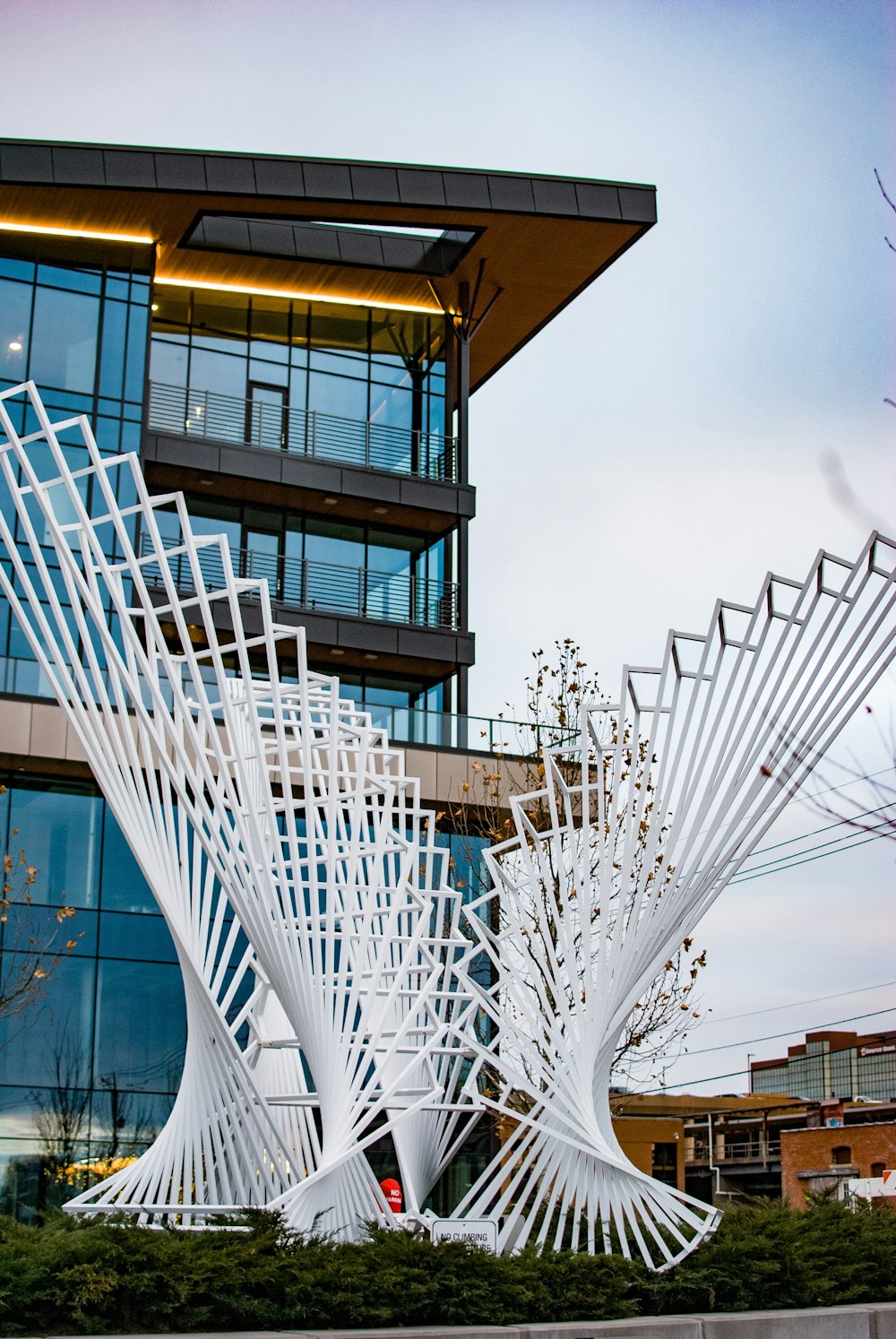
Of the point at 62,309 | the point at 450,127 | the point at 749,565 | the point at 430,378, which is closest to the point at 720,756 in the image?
the point at 62,309

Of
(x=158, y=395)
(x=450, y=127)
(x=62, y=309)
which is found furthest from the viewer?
(x=450, y=127)

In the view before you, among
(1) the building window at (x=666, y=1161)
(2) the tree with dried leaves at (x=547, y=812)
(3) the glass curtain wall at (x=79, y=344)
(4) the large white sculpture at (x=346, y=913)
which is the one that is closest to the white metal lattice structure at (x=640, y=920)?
(4) the large white sculpture at (x=346, y=913)

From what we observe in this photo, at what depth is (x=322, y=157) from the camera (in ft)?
96.3

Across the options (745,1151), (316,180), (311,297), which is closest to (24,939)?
(316,180)

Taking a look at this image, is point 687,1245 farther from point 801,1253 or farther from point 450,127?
point 450,127

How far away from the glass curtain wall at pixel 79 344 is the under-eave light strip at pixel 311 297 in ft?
12.3

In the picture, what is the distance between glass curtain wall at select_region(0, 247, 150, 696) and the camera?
91.4 feet

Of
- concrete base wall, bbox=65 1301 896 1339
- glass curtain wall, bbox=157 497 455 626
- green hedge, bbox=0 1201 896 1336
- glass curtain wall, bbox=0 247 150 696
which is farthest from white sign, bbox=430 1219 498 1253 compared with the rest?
glass curtain wall, bbox=157 497 455 626

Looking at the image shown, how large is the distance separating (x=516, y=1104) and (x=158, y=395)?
676 inches

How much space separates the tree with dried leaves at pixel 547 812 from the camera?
2094cm

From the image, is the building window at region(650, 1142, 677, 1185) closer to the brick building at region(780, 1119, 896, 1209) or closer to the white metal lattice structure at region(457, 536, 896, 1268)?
the brick building at region(780, 1119, 896, 1209)

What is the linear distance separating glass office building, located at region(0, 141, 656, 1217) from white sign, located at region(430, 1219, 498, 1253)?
1232 cm

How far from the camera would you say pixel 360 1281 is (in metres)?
9.48

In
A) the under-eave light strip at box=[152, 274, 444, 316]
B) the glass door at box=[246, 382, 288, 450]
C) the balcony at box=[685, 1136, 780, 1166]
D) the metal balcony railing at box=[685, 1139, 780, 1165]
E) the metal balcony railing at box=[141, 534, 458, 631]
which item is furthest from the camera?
the metal balcony railing at box=[685, 1139, 780, 1165]
